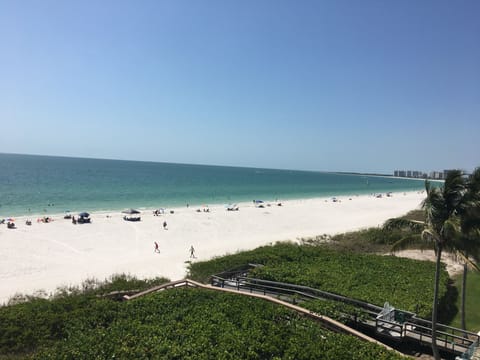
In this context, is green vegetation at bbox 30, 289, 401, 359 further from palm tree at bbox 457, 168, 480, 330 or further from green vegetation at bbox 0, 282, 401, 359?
palm tree at bbox 457, 168, 480, 330

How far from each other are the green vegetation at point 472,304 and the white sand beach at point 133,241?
15034mm

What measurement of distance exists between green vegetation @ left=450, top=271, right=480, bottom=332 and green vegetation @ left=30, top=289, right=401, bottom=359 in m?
6.79

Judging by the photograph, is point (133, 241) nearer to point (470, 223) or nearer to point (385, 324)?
point (385, 324)

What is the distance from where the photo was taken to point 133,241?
2931 centimetres

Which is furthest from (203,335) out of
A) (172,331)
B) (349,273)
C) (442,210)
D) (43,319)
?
(349,273)

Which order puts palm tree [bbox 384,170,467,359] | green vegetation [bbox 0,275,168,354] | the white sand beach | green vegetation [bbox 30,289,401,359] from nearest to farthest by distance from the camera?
green vegetation [bbox 30,289,401,359], palm tree [bbox 384,170,467,359], green vegetation [bbox 0,275,168,354], the white sand beach

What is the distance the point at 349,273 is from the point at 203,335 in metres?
10.2

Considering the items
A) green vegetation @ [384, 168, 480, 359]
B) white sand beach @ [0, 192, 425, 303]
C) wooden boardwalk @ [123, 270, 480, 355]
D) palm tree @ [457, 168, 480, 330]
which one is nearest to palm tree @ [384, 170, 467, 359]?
green vegetation @ [384, 168, 480, 359]

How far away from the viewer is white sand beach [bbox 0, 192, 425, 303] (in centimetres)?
1983

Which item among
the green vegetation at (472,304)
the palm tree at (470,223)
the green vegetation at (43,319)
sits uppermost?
the palm tree at (470,223)

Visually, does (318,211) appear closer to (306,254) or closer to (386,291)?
(306,254)

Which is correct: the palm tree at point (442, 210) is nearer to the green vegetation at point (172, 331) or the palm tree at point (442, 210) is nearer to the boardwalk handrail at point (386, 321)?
the boardwalk handrail at point (386, 321)

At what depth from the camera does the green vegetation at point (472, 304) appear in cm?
1204

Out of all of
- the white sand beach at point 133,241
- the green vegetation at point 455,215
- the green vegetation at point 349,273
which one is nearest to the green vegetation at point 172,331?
the green vegetation at point 455,215
